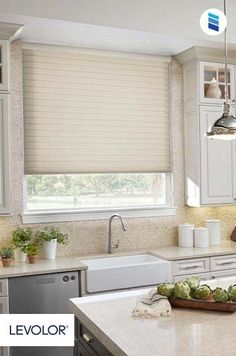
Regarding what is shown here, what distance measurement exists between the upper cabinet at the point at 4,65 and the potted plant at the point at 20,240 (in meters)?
1.20

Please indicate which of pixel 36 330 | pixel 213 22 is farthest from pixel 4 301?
pixel 213 22

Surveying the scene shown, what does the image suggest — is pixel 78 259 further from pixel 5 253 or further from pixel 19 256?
pixel 5 253

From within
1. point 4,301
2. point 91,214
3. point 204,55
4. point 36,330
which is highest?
point 204,55

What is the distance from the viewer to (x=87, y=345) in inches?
82.5

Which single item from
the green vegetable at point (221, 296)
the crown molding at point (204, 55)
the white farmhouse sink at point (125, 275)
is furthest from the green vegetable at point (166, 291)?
the crown molding at point (204, 55)

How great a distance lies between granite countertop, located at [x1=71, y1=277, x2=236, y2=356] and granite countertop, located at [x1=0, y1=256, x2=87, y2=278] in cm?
103

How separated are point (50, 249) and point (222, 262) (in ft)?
5.19

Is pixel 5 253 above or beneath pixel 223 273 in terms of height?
above

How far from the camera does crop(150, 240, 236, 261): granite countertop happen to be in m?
3.65

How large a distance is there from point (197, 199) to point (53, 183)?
4.71 ft

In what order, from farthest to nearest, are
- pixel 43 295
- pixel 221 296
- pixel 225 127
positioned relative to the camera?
pixel 43 295 < pixel 225 127 < pixel 221 296

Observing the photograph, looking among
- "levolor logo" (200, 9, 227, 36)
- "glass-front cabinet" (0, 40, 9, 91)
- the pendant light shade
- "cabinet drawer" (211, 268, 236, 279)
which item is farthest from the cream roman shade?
the pendant light shade

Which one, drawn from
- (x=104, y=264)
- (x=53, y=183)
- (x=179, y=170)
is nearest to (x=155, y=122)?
(x=179, y=170)

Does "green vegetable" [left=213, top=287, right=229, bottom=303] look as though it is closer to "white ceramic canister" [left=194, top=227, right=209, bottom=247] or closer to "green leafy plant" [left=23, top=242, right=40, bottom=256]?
"green leafy plant" [left=23, top=242, right=40, bottom=256]
